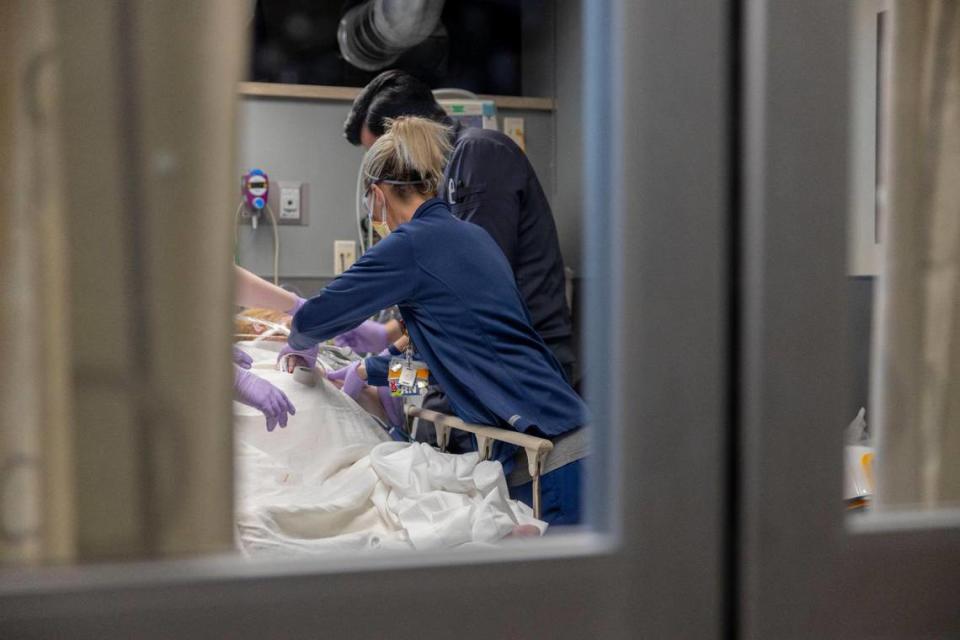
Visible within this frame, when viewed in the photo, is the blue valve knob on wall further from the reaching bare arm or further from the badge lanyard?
the badge lanyard

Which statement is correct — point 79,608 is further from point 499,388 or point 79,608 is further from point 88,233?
point 499,388

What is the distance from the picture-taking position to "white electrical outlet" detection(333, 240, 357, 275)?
2.98m

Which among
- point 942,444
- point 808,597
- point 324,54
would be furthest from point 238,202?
point 324,54

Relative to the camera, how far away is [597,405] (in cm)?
70

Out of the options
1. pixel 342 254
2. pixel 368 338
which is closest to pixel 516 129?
pixel 342 254

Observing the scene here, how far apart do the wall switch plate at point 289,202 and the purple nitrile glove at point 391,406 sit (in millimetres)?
Result: 1037

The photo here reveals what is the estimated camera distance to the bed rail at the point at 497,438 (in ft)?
4.70

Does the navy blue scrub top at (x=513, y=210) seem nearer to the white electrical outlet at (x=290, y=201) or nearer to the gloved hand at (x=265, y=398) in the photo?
the gloved hand at (x=265, y=398)

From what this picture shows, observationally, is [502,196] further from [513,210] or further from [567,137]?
[567,137]

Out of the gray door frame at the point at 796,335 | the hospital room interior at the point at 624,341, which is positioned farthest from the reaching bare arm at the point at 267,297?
Answer: the gray door frame at the point at 796,335

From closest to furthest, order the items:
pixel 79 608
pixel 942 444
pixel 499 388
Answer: pixel 79 608, pixel 942 444, pixel 499 388

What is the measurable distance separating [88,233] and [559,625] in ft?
1.49

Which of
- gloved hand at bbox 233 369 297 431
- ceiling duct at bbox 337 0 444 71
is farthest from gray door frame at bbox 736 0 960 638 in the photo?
ceiling duct at bbox 337 0 444 71

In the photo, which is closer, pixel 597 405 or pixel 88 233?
pixel 88 233
